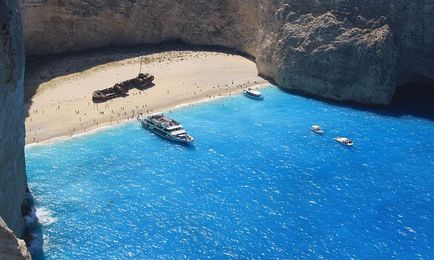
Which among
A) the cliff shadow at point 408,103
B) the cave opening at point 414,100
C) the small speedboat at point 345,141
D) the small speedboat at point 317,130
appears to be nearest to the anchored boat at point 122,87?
the cliff shadow at point 408,103

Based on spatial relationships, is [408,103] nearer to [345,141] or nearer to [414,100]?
[414,100]

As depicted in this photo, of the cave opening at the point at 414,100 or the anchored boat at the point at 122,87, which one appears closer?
the cave opening at the point at 414,100

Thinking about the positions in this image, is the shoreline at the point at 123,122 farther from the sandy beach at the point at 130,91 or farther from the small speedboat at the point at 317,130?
the small speedboat at the point at 317,130

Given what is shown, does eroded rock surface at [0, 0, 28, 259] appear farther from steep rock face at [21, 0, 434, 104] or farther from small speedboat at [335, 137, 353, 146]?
steep rock face at [21, 0, 434, 104]

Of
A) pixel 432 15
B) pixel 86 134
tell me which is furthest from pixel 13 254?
pixel 432 15

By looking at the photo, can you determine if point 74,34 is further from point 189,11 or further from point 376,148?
point 376,148

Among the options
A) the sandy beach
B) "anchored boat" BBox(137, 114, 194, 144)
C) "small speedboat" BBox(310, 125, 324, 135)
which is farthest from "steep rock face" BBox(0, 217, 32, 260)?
"small speedboat" BBox(310, 125, 324, 135)
